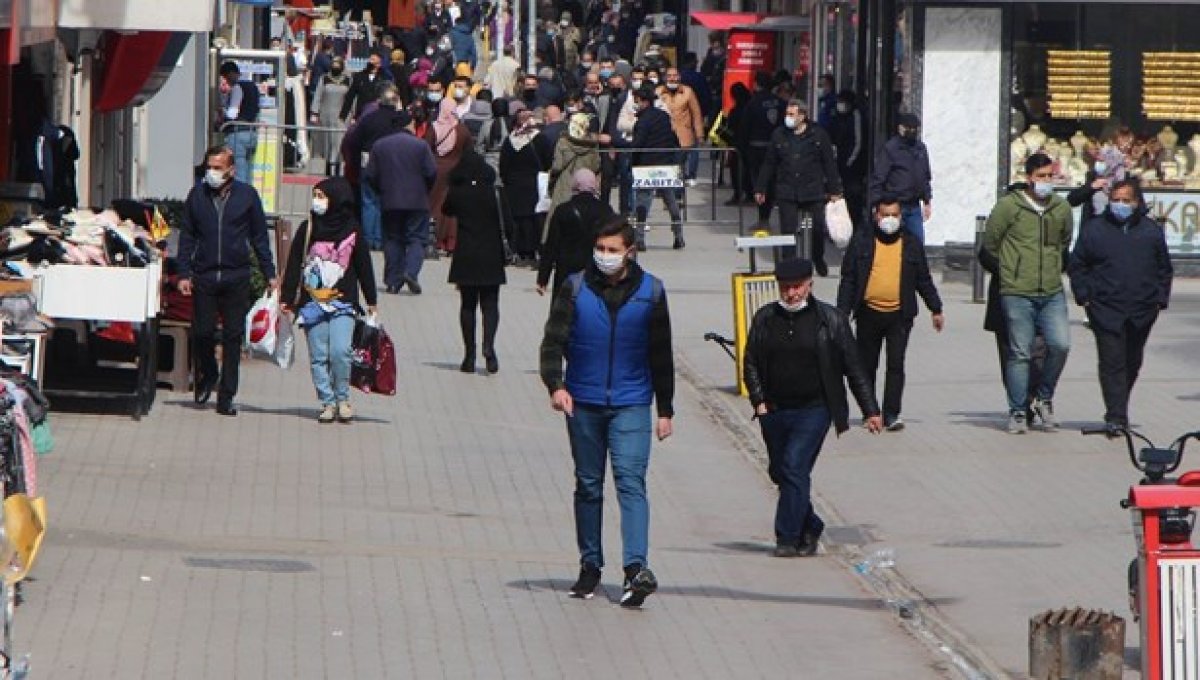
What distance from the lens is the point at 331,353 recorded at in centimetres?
1598

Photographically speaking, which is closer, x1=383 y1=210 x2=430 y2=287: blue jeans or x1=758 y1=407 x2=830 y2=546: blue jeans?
x1=758 y1=407 x2=830 y2=546: blue jeans

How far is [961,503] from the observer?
555 inches

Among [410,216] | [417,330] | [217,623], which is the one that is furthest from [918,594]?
[410,216]

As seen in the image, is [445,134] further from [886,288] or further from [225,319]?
[886,288]

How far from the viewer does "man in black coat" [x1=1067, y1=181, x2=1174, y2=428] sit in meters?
15.6

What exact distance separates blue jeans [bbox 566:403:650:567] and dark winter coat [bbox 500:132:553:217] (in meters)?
14.2

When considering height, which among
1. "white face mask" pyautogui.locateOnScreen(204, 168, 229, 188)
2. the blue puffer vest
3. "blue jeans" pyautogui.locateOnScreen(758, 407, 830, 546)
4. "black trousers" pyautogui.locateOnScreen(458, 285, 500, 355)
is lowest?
"blue jeans" pyautogui.locateOnScreen(758, 407, 830, 546)

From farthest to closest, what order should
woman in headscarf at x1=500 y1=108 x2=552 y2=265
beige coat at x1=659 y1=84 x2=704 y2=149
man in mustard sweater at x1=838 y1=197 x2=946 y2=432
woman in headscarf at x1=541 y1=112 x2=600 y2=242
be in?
beige coat at x1=659 y1=84 x2=704 y2=149 < woman in headscarf at x1=500 y1=108 x2=552 y2=265 < woman in headscarf at x1=541 y1=112 x2=600 y2=242 < man in mustard sweater at x1=838 y1=197 x2=946 y2=432

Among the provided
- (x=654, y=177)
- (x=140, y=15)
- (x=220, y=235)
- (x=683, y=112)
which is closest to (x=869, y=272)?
(x=220, y=235)

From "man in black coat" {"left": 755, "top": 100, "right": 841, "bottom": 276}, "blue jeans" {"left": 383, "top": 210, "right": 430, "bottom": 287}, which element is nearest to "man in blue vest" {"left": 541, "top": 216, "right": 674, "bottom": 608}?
"blue jeans" {"left": 383, "top": 210, "right": 430, "bottom": 287}

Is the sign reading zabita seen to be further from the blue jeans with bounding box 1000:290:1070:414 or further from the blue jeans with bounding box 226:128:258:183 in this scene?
the blue jeans with bounding box 1000:290:1070:414

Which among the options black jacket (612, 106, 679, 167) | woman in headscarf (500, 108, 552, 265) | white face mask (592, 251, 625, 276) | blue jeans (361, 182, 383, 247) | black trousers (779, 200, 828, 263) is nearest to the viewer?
white face mask (592, 251, 625, 276)

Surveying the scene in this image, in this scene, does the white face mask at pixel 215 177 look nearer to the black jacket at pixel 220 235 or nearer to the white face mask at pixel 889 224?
the black jacket at pixel 220 235

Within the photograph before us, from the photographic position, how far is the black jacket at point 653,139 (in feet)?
92.4
